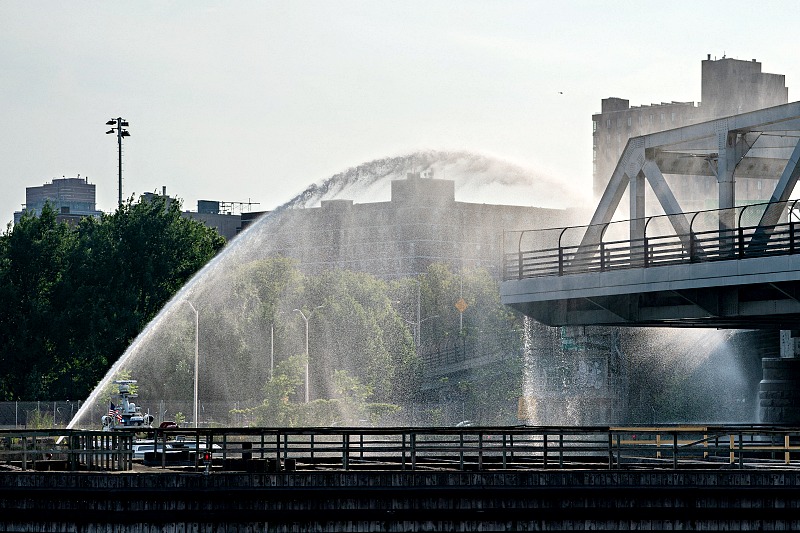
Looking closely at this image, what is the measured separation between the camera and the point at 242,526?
3088cm

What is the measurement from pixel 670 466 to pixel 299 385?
7107 cm

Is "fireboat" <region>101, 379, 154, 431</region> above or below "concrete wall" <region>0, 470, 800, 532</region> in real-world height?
above

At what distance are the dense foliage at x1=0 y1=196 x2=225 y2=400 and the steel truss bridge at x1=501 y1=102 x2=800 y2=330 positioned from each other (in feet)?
195

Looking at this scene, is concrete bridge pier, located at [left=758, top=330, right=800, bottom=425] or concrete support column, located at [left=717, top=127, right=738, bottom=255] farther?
concrete bridge pier, located at [left=758, top=330, right=800, bottom=425]

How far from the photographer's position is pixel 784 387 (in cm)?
5881

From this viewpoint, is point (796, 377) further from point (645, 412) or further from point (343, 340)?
point (343, 340)

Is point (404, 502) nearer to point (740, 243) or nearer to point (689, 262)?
point (740, 243)

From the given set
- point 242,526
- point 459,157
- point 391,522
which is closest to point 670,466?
point 391,522

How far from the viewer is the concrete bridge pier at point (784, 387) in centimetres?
5847

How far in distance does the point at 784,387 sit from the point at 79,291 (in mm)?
67688

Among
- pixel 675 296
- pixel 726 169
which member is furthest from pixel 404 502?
pixel 726 169

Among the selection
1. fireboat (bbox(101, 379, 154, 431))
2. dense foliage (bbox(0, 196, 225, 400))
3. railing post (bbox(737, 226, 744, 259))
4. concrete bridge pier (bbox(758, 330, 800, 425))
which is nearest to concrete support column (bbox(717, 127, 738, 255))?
railing post (bbox(737, 226, 744, 259))

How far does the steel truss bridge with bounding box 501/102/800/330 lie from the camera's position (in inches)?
1930

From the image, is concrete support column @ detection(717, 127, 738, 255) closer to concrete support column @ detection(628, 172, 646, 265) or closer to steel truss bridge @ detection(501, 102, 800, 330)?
steel truss bridge @ detection(501, 102, 800, 330)
